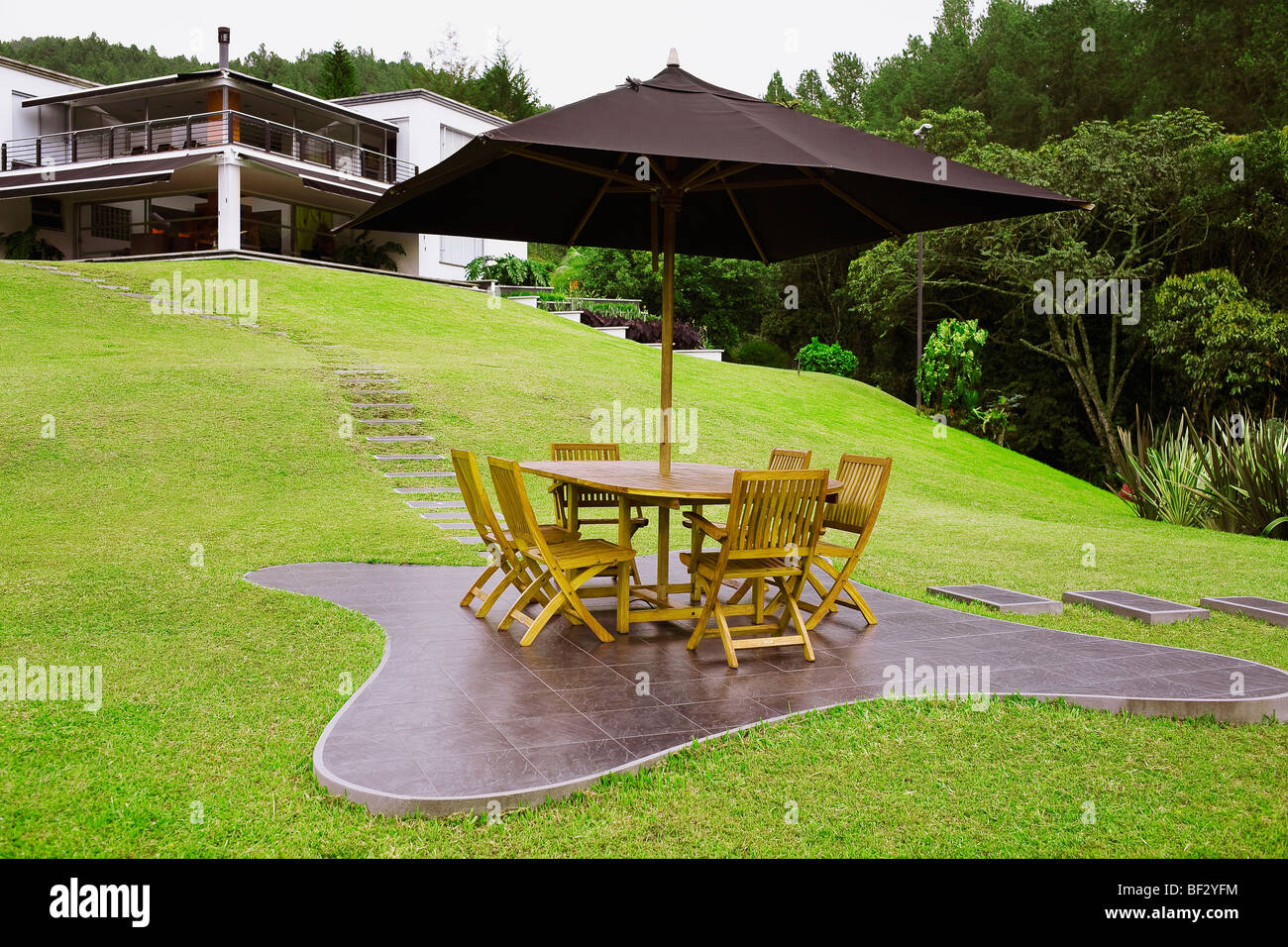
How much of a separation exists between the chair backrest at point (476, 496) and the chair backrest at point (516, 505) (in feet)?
0.31

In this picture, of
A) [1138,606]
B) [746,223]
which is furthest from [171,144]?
[1138,606]

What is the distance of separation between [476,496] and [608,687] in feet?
5.91

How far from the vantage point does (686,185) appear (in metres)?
5.77

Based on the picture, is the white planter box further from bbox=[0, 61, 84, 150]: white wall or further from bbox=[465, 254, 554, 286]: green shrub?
bbox=[0, 61, 84, 150]: white wall

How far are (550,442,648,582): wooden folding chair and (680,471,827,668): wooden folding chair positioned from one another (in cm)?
98

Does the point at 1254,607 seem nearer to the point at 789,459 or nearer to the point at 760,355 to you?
the point at 789,459

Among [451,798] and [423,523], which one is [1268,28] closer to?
[423,523]

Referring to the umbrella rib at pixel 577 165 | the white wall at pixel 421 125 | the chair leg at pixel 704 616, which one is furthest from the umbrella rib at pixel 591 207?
the white wall at pixel 421 125

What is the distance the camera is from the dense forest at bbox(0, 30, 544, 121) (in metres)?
46.8

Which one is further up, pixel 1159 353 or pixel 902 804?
pixel 1159 353

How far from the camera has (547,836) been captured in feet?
10.8

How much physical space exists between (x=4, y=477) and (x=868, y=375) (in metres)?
33.4

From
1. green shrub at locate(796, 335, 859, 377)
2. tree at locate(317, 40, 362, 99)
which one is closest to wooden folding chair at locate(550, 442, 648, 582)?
green shrub at locate(796, 335, 859, 377)
